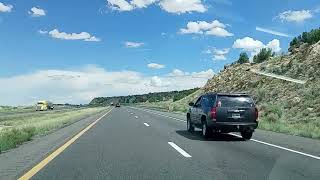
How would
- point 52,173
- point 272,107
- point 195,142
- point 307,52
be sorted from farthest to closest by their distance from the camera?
point 307,52 → point 272,107 → point 195,142 → point 52,173

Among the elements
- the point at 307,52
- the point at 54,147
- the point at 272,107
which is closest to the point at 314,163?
the point at 54,147

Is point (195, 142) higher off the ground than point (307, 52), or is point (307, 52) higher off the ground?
point (307, 52)

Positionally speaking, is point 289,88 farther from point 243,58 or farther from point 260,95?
point 243,58

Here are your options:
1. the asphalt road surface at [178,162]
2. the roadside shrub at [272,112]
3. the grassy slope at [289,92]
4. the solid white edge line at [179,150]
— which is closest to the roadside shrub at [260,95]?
the grassy slope at [289,92]

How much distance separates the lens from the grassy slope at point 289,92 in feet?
105

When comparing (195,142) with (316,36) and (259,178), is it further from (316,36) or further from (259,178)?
(316,36)

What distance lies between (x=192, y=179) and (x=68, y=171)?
2829mm

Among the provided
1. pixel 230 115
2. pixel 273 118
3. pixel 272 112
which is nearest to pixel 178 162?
pixel 230 115

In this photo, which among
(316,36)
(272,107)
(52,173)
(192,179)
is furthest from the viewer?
(316,36)

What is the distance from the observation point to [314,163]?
12.9 metres

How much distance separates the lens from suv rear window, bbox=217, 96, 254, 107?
20.4 m

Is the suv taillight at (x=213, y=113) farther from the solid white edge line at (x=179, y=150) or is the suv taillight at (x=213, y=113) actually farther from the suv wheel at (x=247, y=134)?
the solid white edge line at (x=179, y=150)

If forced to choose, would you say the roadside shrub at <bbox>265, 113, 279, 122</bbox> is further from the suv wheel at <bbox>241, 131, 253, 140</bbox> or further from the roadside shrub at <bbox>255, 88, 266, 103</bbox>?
the suv wheel at <bbox>241, 131, 253, 140</bbox>

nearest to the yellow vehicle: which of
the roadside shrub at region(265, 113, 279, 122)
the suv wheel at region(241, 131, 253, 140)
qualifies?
the roadside shrub at region(265, 113, 279, 122)
